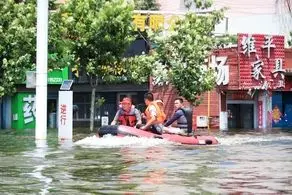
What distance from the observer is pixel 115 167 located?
523 inches

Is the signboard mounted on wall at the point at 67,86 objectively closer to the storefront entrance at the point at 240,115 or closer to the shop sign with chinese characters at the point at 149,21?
the shop sign with chinese characters at the point at 149,21

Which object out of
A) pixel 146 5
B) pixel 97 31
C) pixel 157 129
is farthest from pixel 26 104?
pixel 157 129

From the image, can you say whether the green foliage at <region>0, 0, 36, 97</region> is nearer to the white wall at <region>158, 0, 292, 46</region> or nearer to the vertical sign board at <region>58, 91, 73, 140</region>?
the vertical sign board at <region>58, 91, 73, 140</region>

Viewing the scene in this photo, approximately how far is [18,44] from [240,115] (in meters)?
17.8

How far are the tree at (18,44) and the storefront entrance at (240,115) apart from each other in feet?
48.7

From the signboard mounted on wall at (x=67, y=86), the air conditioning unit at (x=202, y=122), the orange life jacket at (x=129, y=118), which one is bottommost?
the air conditioning unit at (x=202, y=122)

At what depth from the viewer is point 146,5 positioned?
4538 centimetres

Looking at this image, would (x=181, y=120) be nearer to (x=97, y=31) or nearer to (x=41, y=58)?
(x=41, y=58)

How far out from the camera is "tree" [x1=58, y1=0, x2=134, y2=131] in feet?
105

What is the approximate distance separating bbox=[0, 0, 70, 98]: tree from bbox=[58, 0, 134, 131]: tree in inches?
45.1

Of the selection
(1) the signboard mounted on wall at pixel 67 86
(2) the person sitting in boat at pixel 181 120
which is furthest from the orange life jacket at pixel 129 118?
(1) the signboard mounted on wall at pixel 67 86

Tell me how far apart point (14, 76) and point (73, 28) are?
13.2 feet

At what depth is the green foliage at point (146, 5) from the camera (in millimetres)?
44688

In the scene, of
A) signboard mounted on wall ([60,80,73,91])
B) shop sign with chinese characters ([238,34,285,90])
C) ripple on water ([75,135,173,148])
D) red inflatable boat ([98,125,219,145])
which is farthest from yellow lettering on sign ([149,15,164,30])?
ripple on water ([75,135,173,148])
